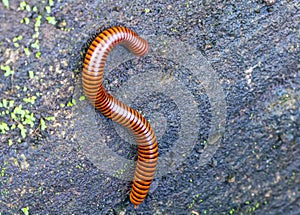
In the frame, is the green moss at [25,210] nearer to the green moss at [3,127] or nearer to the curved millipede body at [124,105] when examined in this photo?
the green moss at [3,127]

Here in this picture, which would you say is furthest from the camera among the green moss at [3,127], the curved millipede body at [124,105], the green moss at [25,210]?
the green moss at [25,210]

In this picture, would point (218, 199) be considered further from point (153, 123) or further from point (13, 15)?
point (13, 15)

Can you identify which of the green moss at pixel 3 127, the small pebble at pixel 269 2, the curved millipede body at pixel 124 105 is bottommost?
the green moss at pixel 3 127

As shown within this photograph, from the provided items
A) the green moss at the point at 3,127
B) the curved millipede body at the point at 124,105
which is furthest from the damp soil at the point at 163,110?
the curved millipede body at the point at 124,105

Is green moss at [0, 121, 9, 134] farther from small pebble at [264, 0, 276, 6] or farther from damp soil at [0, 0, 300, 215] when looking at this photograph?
small pebble at [264, 0, 276, 6]

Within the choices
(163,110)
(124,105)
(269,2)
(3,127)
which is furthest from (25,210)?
(269,2)

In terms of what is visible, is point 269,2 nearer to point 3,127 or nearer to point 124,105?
point 124,105

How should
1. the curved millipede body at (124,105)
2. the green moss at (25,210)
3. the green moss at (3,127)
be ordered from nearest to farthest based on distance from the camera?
the curved millipede body at (124,105) → the green moss at (3,127) → the green moss at (25,210)
